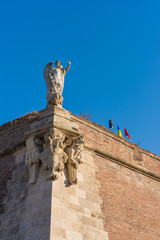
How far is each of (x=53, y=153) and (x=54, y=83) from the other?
2082 mm

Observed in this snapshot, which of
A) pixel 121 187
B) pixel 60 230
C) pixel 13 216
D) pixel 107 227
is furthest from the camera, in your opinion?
pixel 121 187

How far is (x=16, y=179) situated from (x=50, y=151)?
1.47 meters

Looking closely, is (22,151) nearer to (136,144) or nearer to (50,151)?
(50,151)

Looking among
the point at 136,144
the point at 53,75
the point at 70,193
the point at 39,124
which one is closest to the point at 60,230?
the point at 70,193

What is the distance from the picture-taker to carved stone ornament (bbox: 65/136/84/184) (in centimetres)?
823

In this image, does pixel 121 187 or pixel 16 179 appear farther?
pixel 121 187

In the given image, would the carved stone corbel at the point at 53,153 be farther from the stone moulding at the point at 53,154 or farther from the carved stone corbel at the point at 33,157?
the carved stone corbel at the point at 33,157

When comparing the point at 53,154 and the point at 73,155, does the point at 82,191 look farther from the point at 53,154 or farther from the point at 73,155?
the point at 53,154

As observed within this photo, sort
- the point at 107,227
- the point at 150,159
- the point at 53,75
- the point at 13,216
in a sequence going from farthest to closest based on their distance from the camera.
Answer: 1. the point at 150,159
2. the point at 53,75
3. the point at 107,227
4. the point at 13,216

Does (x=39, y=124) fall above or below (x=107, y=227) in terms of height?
above

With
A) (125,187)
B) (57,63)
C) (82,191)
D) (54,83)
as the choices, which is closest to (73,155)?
(82,191)

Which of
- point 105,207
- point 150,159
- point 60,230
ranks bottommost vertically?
point 60,230

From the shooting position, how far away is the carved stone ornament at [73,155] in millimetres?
8234

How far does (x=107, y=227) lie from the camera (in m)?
8.58
